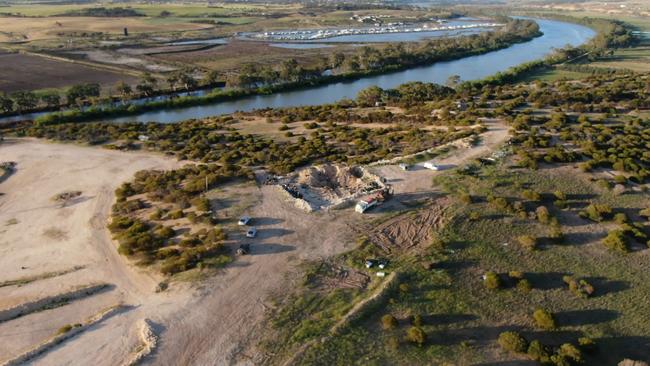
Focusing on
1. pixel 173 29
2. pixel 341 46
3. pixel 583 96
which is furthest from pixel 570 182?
pixel 173 29

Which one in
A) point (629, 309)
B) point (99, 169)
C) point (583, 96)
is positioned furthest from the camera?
point (583, 96)

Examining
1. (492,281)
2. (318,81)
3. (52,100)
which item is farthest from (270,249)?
(318,81)

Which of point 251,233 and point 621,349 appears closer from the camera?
point 621,349

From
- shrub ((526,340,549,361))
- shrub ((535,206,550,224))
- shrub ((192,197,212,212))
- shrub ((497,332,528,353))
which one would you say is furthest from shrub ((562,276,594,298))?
shrub ((192,197,212,212))

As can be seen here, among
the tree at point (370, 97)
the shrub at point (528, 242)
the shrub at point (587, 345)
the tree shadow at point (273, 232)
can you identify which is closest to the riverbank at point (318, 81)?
the tree at point (370, 97)

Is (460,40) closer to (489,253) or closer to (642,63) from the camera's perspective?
(642,63)

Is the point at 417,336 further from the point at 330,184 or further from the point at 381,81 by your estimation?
the point at 381,81
